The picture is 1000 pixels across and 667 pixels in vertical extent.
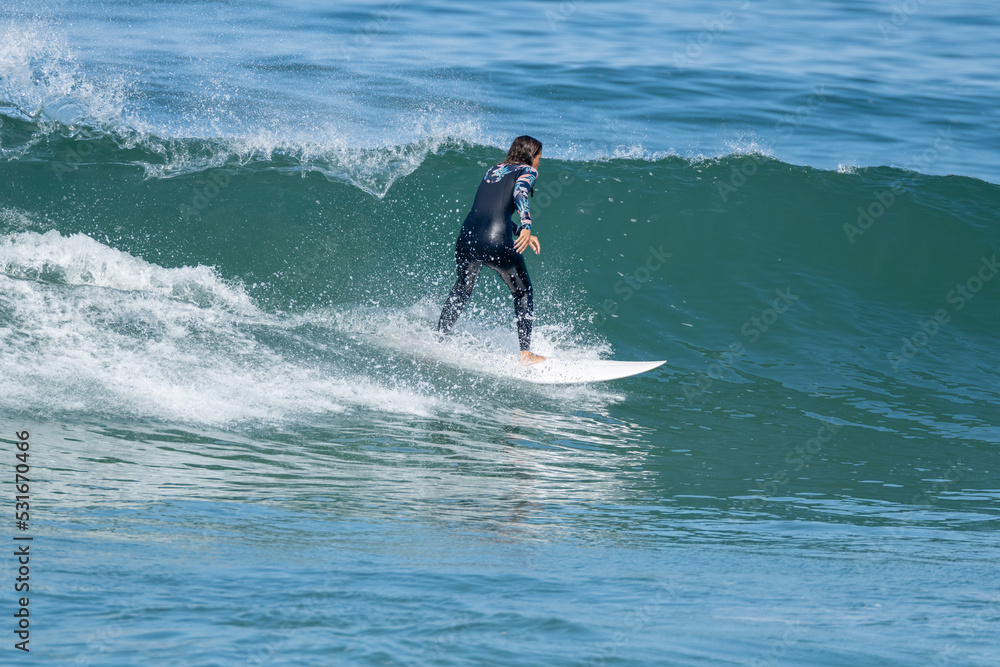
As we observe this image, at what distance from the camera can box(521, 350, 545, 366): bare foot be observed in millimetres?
7309

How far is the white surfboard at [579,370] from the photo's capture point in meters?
7.35

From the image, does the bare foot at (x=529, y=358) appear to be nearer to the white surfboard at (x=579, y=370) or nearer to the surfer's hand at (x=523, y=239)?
the white surfboard at (x=579, y=370)

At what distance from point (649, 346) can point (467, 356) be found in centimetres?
185

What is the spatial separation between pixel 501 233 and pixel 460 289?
614mm

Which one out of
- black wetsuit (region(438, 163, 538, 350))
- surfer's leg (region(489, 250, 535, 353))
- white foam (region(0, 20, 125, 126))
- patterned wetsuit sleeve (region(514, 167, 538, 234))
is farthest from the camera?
white foam (region(0, 20, 125, 126))

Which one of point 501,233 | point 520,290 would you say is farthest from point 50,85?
point 520,290

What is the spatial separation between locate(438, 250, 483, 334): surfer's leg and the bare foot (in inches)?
23.8

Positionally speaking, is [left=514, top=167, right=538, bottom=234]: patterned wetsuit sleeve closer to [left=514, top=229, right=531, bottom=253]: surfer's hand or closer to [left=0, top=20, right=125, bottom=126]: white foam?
[left=514, top=229, right=531, bottom=253]: surfer's hand

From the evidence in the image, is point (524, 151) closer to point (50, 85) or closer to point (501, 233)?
point (501, 233)

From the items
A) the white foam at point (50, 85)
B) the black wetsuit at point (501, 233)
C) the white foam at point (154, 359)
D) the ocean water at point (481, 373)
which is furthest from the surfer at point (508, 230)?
the white foam at point (50, 85)

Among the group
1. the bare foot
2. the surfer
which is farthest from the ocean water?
the surfer

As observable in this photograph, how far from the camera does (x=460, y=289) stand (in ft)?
24.4

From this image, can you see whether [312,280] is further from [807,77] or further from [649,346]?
[807,77]

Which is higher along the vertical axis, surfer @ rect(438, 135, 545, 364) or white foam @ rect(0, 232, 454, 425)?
surfer @ rect(438, 135, 545, 364)
